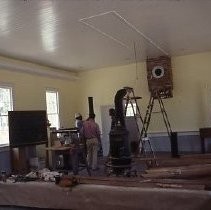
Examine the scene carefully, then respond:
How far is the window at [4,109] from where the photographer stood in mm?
7922

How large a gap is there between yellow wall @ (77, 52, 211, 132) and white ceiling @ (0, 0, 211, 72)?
0.55 m

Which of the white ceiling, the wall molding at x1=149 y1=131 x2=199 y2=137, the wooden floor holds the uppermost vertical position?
the white ceiling

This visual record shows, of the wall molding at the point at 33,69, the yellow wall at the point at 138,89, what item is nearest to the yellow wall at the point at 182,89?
the yellow wall at the point at 138,89

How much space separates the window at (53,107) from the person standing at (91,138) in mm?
2212

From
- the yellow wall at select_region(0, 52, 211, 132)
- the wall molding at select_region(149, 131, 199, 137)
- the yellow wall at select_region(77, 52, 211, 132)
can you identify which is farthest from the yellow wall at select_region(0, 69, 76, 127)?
the wall molding at select_region(149, 131, 199, 137)

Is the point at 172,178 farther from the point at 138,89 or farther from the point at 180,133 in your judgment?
the point at 138,89

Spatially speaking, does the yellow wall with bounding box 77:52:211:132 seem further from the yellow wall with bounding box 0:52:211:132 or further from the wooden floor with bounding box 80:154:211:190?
the wooden floor with bounding box 80:154:211:190

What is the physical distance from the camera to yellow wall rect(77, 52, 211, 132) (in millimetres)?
9328

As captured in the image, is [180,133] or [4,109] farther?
[180,133]

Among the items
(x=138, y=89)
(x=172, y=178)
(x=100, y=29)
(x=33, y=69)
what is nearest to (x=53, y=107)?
(x=33, y=69)

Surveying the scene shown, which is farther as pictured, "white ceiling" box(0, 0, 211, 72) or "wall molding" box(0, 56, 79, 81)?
"wall molding" box(0, 56, 79, 81)

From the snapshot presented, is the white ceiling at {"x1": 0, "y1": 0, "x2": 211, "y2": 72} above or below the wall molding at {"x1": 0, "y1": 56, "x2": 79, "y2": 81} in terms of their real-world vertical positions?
above

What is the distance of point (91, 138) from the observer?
26.0 feet

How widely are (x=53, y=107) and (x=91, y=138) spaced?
259cm
